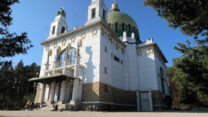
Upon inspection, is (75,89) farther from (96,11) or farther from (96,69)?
(96,11)

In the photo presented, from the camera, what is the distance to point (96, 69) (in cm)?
2116

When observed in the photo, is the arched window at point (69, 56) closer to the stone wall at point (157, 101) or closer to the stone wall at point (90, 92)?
the stone wall at point (90, 92)

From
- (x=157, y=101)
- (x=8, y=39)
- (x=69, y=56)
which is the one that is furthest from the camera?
(x=157, y=101)

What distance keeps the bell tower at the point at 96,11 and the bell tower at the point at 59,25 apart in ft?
25.2

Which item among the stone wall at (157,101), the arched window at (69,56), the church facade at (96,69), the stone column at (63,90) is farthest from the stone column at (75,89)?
the stone wall at (157,101)

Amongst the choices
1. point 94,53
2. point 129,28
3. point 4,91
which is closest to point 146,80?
point 94,53

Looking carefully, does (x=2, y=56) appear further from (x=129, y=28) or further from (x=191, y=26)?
(x=129, y=28)

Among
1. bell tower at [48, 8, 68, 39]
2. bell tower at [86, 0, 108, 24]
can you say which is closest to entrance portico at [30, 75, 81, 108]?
bell tower at [48, 8, 68, 39]

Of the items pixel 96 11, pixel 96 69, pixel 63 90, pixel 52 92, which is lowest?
pixel 52 92

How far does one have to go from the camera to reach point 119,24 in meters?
36.5

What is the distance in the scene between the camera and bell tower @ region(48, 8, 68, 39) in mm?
30034

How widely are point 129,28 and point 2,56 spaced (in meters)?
31.1

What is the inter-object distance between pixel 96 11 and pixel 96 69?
10951 millimetres

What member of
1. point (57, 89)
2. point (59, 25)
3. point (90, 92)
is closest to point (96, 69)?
point (90, 92)
